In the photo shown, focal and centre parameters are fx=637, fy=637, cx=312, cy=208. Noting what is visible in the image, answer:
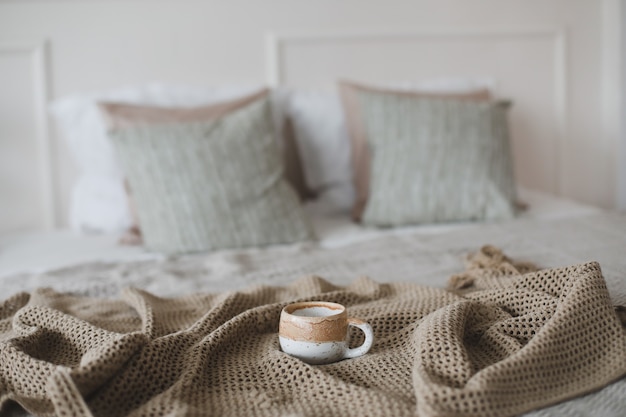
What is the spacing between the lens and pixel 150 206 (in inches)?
59.9

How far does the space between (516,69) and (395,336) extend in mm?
1871

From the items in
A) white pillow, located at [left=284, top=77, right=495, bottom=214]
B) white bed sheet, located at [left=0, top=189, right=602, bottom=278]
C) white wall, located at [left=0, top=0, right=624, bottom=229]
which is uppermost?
white wall, located at [left=0, top=0, right=624, bottom=229]

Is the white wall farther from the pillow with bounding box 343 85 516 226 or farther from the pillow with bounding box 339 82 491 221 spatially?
the pillow with bounding box 343 85 516 226

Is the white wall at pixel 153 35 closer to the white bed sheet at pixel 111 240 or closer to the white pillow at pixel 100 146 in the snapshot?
the white pillow at pixel 100 146

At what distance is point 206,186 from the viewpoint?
152 cm

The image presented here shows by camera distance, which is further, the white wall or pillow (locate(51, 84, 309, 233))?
the white wall

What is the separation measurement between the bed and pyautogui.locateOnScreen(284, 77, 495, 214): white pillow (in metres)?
0.02

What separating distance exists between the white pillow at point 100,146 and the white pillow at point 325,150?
9 centimetres

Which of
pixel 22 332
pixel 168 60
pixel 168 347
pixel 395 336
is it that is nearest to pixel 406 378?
pixel 395 336

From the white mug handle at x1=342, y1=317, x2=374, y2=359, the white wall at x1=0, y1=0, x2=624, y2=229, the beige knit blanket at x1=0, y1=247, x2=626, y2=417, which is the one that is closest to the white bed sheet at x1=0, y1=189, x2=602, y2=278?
the white wall at x1=0, y1=0, x2=624, y2=229

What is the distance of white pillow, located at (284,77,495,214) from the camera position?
193 cm

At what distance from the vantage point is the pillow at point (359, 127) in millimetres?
1849

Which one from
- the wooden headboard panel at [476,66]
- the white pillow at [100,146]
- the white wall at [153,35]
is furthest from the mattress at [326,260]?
the wooden headboard panel at [476,66]

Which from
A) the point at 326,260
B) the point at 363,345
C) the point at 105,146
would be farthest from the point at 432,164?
the point at 363,345
